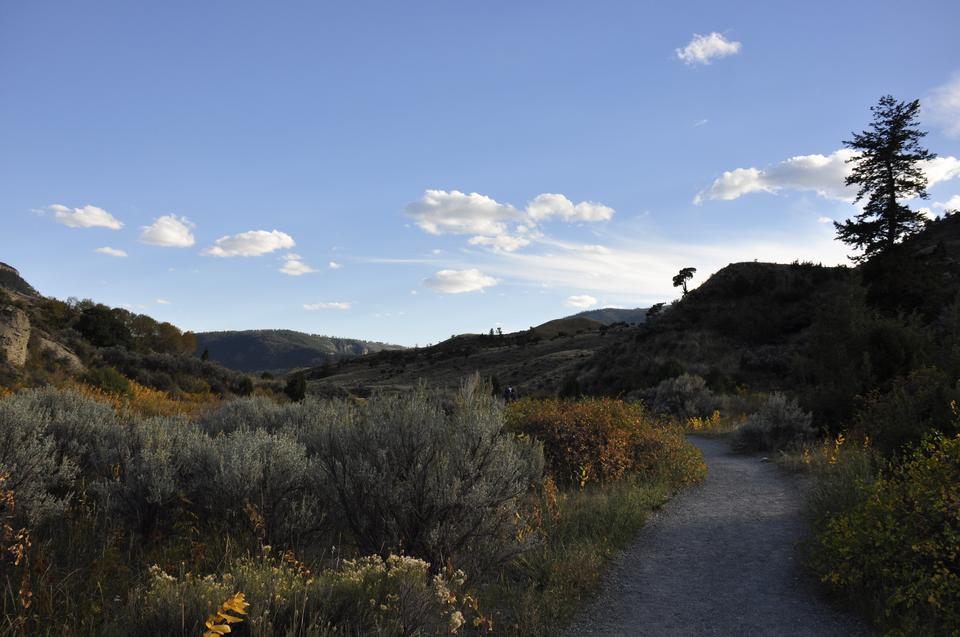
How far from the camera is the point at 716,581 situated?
5.68 meters

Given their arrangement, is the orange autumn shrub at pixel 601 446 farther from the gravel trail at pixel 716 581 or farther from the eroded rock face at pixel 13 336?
the eroded rock face at pixel 13 336

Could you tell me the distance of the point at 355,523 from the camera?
4.99m

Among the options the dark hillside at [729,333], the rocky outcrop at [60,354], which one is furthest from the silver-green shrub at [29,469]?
the dark hillside at [729,333]

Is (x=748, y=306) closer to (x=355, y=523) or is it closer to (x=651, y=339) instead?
(x=651, y=339)

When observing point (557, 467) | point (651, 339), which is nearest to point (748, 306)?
point (651, 339)

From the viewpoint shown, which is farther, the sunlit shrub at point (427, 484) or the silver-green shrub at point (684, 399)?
the silver-green shrub at point (684, 399)

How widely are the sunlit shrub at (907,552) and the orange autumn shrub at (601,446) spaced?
389 centimetres

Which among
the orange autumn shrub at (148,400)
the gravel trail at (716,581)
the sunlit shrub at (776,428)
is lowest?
the gravel trail at (716,581)

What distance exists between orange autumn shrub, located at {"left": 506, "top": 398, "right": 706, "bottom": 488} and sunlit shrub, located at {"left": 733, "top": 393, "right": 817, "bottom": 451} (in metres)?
3.65

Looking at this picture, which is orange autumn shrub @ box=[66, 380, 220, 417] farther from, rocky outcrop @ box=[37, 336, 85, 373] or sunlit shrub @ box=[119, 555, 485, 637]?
sunlit shrub @ box=[119, 555, 485, 637]

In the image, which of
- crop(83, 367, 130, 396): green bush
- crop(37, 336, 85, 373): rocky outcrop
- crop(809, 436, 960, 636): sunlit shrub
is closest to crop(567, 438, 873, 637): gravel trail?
crop(809, 436, 960, 636): sunlit shrub

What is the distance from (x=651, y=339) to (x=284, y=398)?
2602 cm

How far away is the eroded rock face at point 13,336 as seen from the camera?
15.8m

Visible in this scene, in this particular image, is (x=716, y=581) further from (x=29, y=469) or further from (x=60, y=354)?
(x=60, y=354)
